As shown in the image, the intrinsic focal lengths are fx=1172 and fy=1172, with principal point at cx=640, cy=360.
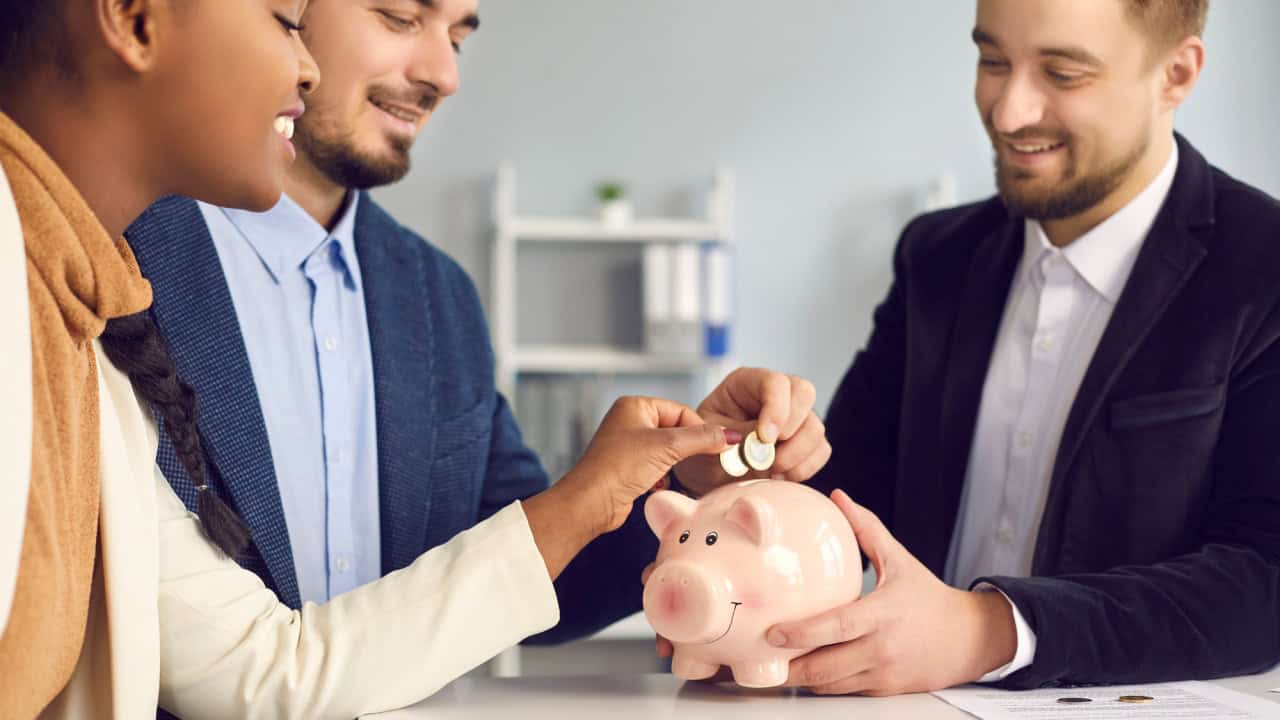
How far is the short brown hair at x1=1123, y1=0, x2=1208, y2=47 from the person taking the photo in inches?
61.4

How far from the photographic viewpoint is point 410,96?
5.68ft

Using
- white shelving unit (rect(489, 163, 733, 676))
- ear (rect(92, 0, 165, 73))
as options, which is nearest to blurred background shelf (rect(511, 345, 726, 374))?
white shelving unit (rect(489, 163, 733, 676))

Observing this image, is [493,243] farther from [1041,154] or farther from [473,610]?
[473,610]

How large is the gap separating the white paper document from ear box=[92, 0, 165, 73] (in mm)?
889

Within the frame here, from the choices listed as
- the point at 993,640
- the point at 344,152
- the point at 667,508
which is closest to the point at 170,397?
the point at 667,508

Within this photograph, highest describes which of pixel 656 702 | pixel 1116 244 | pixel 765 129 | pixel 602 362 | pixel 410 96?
pixel 765 129

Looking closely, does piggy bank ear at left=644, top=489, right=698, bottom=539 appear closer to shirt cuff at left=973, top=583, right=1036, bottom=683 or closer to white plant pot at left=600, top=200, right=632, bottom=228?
shirt cuff at left=973, top=583, right=1036, bottom=683

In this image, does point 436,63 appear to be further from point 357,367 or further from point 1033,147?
point 1033,147

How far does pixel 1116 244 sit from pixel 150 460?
48.9 inches

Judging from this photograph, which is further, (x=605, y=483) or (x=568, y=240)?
(x=568, y=240)

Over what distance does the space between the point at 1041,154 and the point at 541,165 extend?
290 cm

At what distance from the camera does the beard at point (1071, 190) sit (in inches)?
62.7

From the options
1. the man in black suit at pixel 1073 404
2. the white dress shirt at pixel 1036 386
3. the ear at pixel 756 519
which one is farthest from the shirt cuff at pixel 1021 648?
the white dress shirt at pixel 1036 386

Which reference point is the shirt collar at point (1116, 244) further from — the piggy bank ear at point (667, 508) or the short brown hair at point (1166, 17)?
the piggy bank ear at point (667, 508)
